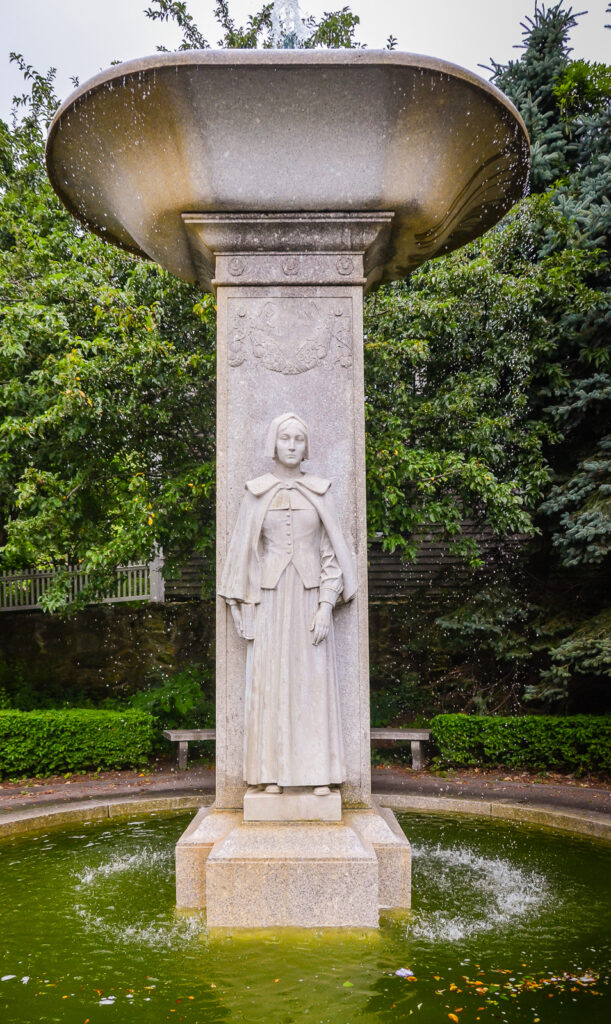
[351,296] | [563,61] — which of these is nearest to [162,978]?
[351,296]

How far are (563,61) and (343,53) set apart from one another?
8145 mm

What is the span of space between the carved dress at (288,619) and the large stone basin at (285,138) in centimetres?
170

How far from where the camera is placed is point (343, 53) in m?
4.17

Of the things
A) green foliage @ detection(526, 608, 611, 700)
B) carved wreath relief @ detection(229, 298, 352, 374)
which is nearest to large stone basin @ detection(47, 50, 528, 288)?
carved wreath relief @ detection(229, 298, 352, 374)

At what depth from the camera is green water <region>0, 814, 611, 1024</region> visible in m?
3.38

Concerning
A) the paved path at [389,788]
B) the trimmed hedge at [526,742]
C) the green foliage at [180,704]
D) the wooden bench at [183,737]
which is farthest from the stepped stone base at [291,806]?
the green foliage at [180,704]

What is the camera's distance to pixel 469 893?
16.1 ft

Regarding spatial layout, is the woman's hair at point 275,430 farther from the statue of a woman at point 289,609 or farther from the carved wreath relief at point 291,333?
the carved wreath relief at point 291,333

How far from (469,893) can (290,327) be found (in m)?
3.54

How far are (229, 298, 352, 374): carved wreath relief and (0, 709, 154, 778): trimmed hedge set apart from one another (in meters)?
5.92

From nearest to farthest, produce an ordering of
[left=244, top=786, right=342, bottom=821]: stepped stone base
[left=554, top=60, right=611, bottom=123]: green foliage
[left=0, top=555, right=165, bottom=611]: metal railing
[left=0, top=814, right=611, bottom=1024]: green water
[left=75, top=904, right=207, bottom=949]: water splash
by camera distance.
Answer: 1. [left=0, top=814, right=611, bottom=1024]: green water
2. [left=75, top=904, right=207, bottom=949]: water splash
3. [left=244, top=786, right=342, bottom=821]: stepped stone base
4. [left=554, top=60, right=611, bottom=123]: green foliage
5. [left=0, top=555, right=165, bottom=611]: metal railing

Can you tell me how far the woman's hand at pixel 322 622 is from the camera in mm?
4582

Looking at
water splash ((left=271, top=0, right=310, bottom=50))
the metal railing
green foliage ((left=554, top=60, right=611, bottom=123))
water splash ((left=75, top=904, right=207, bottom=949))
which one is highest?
water splash ((left=271, top=0, right=310, bottom=50))

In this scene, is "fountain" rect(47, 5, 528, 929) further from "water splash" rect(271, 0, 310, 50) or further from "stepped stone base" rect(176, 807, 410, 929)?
"water splash" rect(271, 0, 310, 50)
